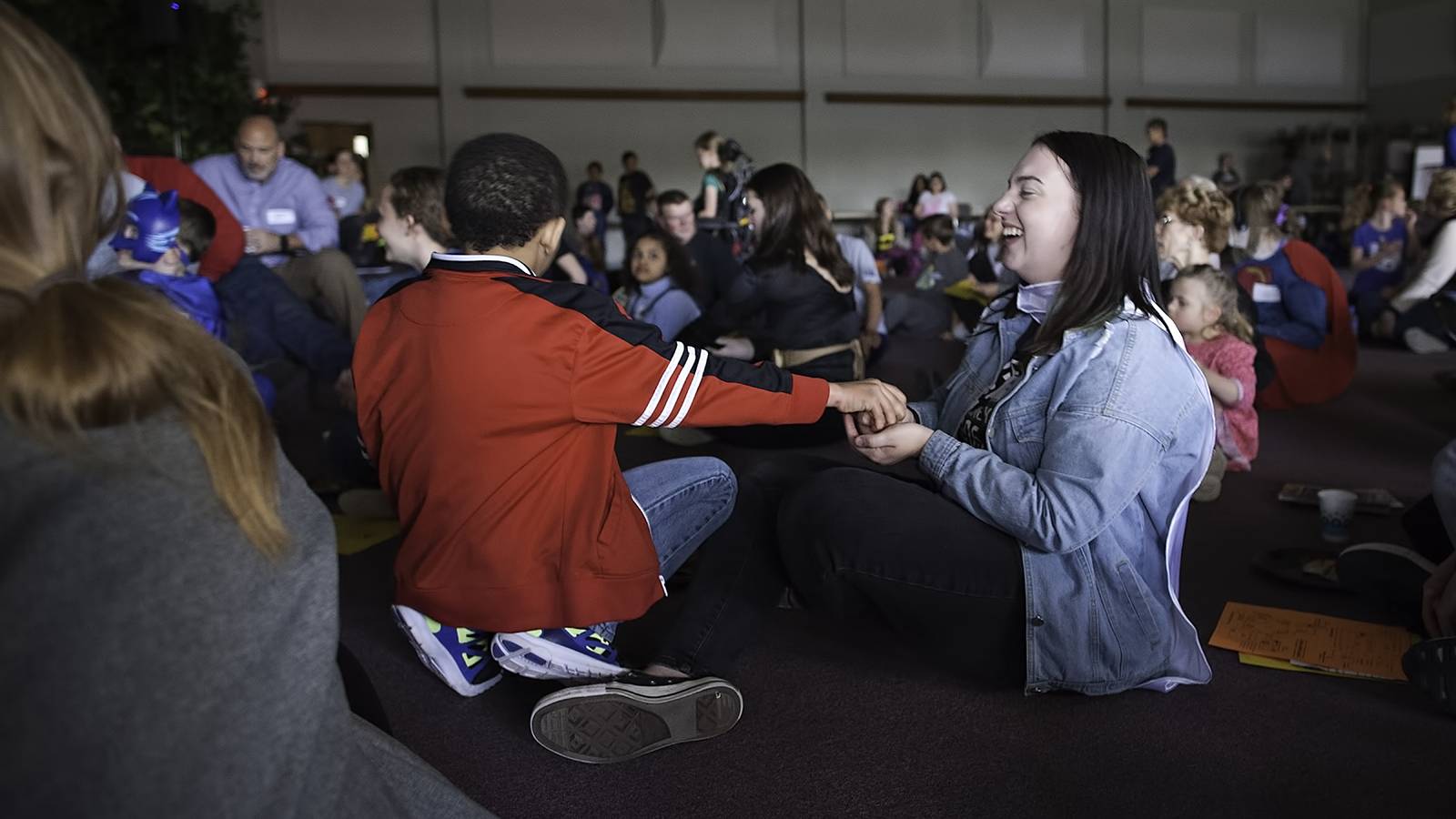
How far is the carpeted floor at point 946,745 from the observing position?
1.72 metres

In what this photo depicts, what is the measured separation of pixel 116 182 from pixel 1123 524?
1.57 metres

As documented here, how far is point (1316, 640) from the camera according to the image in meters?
2.27

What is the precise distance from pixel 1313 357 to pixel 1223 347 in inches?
58.8

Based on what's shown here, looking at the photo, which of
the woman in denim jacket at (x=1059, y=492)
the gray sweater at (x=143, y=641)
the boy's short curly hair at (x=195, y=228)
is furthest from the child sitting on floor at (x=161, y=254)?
the gray sweater at (x=143, y=641)

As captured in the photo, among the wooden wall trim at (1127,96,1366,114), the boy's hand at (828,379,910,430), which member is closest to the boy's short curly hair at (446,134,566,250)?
the boy's hand at (828,379,910,430)

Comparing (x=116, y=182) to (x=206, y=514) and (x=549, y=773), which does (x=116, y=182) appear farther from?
(x=549, y=773)

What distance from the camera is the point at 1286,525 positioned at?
10.4 feet

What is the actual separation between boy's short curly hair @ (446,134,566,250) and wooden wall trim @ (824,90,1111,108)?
46.7ft

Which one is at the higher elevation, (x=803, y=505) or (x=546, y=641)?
(x=803, y=505)

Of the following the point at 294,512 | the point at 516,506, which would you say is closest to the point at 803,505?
the point at 516,506

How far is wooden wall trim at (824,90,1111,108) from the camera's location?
15500 mm

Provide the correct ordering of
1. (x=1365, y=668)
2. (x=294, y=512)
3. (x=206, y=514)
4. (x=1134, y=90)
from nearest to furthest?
(x=206, y=514) < (x=294, y=512) < (x=1365, y=668) < (x=1134, y=90)

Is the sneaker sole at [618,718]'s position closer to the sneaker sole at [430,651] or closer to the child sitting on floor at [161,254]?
the sneaker sole at [430,651]

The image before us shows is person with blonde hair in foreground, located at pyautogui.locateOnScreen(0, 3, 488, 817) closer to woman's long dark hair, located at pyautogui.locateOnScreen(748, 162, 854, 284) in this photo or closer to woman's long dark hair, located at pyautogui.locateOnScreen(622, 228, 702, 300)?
woman's long dark hair, located at pyautogui.locateOnScreen(748, 162, 854, 284)
